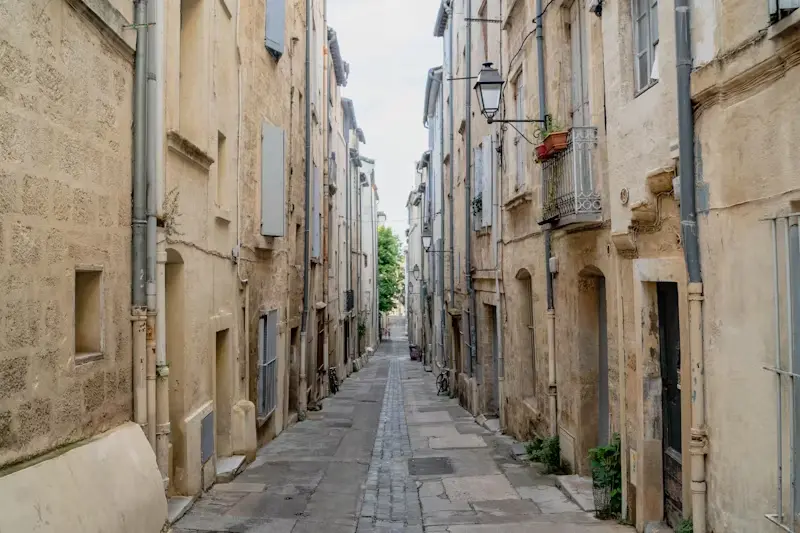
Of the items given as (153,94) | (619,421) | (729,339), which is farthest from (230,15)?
(729,339)

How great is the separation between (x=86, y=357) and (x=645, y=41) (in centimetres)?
543

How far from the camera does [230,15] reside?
1005 cm

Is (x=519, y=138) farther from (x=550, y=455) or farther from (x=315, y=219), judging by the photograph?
(x=315, y=219)

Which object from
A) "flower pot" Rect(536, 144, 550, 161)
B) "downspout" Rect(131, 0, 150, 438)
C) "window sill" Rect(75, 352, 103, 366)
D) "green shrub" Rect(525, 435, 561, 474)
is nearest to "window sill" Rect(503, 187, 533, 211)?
"flower pot" Rect(536, 144, 550, 161)

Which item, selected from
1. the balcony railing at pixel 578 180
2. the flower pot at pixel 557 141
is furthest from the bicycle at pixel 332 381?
the flower pot at pixel 557 141

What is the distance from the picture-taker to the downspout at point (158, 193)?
245 inches

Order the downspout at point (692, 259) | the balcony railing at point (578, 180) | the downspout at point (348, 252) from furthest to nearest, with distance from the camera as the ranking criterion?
the downspout at point (348, 252) < the balcony railing at point (578, 180) < the downspout at point (692, 259)

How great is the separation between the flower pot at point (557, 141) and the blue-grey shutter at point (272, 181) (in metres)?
5.41

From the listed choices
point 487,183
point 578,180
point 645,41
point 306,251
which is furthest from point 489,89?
point 306,251

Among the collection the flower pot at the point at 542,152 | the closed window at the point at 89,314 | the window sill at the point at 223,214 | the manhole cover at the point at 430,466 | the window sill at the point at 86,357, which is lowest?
the manhole cover at the point at 430,466

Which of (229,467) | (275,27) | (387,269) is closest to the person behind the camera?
(229,467)

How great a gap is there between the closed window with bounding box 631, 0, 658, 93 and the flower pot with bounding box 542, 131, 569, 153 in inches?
62.8

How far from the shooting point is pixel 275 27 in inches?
508

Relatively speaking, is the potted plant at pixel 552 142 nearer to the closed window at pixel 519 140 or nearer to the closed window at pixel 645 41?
the closed window at pixel 645 41
